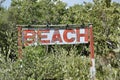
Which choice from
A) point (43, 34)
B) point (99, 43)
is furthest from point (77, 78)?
point (99, 43)

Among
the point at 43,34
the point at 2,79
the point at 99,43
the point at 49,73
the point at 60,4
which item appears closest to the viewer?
the point at 2,79

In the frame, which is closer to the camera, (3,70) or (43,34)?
(3,70)

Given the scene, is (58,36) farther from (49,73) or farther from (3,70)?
(3,70)

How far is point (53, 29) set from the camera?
1530cm

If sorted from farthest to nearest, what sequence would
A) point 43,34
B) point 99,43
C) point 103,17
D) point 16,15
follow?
1. point 16,15
2. point 103,17
3. point 99,43
4. point 43,34

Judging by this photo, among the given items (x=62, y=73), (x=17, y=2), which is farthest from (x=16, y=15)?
(x=62, y=73)

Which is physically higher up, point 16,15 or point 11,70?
point 11,70

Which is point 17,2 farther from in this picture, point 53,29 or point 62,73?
point 62,73

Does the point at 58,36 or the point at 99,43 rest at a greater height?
the point at 58,36

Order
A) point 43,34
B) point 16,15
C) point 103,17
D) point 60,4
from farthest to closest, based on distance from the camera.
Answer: point 60,4 < point 16,15 < point 103,17 < point 43,34

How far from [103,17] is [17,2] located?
94.6 ft

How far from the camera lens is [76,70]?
8.68 m

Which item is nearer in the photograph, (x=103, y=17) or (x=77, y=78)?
(x=77, y=78)

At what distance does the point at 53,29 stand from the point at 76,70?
22.1 feet
